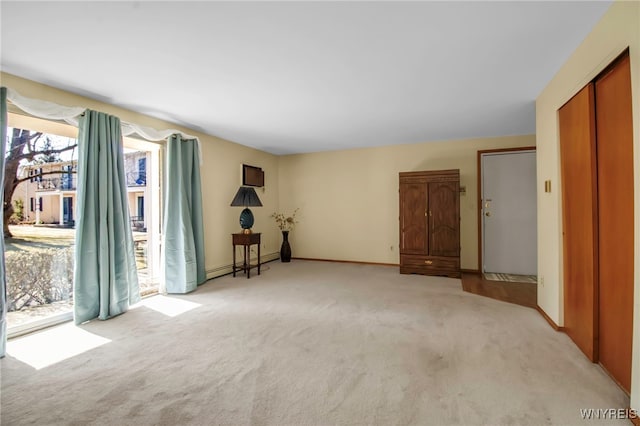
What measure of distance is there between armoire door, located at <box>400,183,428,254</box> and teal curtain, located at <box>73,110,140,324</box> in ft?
12.8

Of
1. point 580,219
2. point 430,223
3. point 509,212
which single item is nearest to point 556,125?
point 580,219

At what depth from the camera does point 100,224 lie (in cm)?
293

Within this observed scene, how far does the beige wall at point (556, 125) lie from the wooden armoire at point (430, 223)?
1.53 m

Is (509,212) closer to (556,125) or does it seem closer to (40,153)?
(556,125)

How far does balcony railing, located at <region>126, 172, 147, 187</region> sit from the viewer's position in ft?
13.0

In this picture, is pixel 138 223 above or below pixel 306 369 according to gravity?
above

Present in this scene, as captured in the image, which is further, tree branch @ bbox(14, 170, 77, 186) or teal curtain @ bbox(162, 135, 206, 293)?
teal curtain @ bbox(162, 135, 206, 293)

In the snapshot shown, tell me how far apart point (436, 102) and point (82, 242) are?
3965 millimetres

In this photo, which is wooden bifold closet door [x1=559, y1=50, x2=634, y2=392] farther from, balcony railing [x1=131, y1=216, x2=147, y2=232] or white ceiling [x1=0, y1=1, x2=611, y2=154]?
balcony railing [x1=131, y1=216, x2=147, y2=232]

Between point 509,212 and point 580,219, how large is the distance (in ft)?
9.07

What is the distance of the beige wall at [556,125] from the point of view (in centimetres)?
149

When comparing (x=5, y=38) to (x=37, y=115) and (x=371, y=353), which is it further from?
(x=371, y=353)

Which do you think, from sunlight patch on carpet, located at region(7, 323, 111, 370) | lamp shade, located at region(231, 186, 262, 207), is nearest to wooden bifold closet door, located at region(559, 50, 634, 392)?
sunlight patch on carpet, located at region(7, 323, 111, 370)

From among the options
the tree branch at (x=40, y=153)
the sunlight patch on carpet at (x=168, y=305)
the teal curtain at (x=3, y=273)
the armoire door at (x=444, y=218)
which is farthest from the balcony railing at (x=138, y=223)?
the armoire door at (x=444, y=218)
